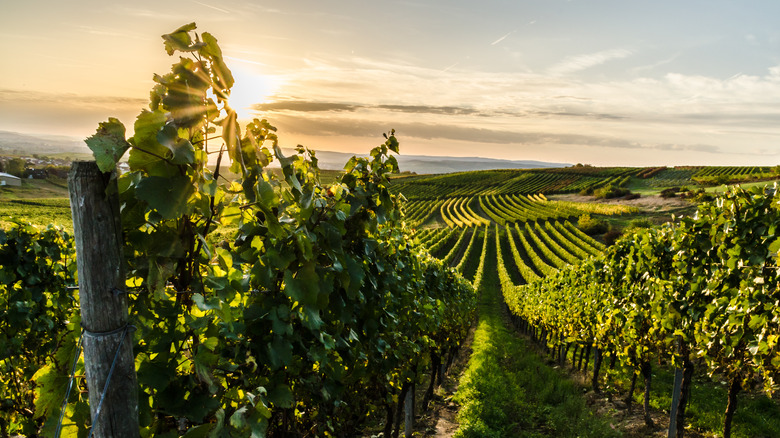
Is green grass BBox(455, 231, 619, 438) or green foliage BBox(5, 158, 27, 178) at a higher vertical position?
green foliage BBox(5, 158, 27, 178)

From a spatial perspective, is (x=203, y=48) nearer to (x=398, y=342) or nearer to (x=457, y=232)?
(x=398, y=342)

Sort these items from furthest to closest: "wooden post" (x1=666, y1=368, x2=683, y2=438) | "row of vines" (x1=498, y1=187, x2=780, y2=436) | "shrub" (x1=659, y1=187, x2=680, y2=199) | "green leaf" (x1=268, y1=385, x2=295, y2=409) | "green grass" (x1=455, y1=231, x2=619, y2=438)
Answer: "shrub" (x1=659, y1=187, x2=680, y2=199) < "green grass" (x1=455, y1=231, x2=619, y2=438) < "wooden post" (x1=666, y1=368, x2=683, y2=438) < "row of vines" (x1=498, y1=187, x2=780, y2=436) < "green leaf" (x1=268, y1=385, x2=295, y2=409)

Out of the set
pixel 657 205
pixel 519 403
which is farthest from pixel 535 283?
pixel 657 205

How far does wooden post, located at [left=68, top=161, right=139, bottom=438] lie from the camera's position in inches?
48.3

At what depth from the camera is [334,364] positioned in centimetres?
280

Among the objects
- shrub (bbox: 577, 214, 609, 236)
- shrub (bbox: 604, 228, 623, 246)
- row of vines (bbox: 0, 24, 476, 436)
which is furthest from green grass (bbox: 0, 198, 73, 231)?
shrub (bbox: 577, 214, 609, 236)

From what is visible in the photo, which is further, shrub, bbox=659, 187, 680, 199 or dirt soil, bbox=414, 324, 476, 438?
shrub, bbox=659, 187, 680, 199

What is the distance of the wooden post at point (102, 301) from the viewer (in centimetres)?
123

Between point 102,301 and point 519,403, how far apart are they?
440 inches

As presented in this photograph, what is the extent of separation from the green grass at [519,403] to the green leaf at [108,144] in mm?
8470

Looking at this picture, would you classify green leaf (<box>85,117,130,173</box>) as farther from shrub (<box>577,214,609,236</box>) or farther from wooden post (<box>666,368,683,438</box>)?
shrub (<box>577,214,609,236</box>)

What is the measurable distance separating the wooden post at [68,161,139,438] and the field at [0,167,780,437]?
0.42 meters

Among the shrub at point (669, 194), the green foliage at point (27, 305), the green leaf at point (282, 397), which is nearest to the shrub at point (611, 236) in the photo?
the shrub at point (669, 194)

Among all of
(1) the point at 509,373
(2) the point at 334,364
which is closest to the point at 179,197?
(2) the point at 334,364
